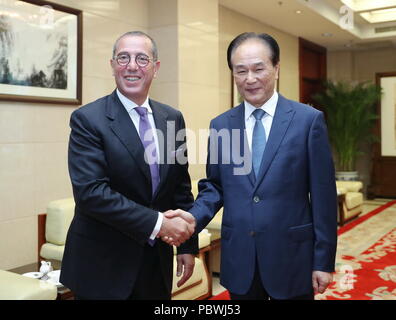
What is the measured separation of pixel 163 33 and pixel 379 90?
5864 millimetres

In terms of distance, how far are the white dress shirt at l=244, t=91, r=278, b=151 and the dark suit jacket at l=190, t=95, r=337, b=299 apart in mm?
48

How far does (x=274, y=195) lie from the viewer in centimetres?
163

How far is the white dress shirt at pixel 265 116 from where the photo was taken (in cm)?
173

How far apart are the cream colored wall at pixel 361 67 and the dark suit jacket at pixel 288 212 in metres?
8.52

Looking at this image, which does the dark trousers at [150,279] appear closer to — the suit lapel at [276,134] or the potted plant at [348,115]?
the suit lapel at [276,134]

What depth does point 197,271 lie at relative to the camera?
3.39 m

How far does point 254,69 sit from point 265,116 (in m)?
0.19

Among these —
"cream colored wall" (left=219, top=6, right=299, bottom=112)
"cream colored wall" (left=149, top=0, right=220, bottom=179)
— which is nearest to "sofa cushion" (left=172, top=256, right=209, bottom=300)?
"cream colored wall" (left=149, top=0, right=220, bottom=179)

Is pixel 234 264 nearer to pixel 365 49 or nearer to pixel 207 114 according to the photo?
pixel 207 114

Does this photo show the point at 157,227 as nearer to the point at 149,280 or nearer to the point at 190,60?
the point at 149,280

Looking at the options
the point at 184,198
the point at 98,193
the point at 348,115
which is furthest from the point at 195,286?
the point at 348,115

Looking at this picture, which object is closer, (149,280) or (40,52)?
(149,280)

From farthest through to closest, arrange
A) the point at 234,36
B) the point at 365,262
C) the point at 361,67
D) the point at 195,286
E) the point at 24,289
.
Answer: the point at 361,67 < the point at 234,36 < the point at 365,262 < the point at 195,286 < the point at 24,289

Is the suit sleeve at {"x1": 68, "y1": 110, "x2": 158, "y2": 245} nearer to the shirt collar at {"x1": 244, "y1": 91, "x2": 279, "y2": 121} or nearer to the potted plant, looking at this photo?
the shirt collar at {"x1": 244, "y1": 91, "x2": 279, "y2": 121}
